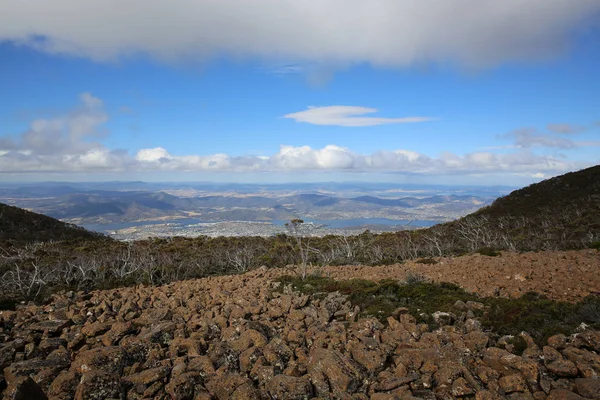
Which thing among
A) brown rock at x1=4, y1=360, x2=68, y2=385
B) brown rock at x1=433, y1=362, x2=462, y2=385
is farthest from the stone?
brown rock at x1=4, y1=360, x2=68, y2=385

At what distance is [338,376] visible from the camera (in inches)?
236

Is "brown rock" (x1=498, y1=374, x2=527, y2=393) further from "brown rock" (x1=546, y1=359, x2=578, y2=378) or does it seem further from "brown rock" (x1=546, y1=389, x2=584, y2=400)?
"brown rock" (x1=546, y1=359, x2=578, y2=378)

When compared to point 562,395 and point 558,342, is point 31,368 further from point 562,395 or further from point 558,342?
point 558,342

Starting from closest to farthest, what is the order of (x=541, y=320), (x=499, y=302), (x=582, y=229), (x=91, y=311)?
(x=541, y=320)
(x=499, y=302)
(x=91, y=311)
(x=582, y=229)

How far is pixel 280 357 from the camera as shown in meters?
6.93

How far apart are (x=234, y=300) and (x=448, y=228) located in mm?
45875

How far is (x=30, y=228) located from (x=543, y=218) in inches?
2929

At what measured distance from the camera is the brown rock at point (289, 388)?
5.69 metres

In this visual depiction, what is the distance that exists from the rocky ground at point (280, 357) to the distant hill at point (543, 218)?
24.3 meters

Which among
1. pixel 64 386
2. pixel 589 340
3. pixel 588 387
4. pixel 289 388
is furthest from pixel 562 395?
pixel 64 386

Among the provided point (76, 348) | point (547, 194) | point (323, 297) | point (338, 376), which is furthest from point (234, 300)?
point (547, 194)

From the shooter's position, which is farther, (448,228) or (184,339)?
(448,228)

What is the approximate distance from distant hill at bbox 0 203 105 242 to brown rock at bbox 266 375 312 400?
173 ft

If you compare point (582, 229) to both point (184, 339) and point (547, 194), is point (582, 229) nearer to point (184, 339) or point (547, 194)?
point (547, 194)
